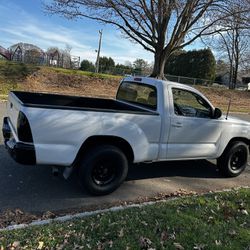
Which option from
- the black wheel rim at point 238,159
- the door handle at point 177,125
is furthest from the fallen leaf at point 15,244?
the black wheel rim at point 238,159

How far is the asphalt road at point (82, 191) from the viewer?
4.98 metres

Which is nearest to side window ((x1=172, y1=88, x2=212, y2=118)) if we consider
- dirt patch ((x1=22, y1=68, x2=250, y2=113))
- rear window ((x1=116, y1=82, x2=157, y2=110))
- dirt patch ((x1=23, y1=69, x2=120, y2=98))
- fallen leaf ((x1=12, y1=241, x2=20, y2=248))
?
rear window ((x1=116, y1=82, x2=157, y2=110))

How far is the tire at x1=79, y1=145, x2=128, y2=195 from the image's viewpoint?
16.6ft

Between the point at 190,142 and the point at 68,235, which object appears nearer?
the point at 68,235

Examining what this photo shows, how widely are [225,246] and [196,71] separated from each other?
46.2m

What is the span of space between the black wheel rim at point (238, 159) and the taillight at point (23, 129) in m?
4.07

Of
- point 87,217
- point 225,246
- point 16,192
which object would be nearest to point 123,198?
point 87,217

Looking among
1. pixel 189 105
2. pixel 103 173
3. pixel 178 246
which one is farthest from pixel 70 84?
pixel 178 246

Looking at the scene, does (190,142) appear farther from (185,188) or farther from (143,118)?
(143,118)

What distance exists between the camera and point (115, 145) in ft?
17.6

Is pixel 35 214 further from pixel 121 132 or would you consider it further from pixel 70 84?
pixel 70 84

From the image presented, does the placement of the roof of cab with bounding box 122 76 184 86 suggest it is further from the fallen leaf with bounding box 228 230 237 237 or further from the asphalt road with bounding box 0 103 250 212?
the fallen leaf with bounding box 228 230 237 237

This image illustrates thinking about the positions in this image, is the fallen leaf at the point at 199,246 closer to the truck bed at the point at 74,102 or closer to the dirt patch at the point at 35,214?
the dirt patch at the point at 35,214

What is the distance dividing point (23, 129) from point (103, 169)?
1.35 metres
